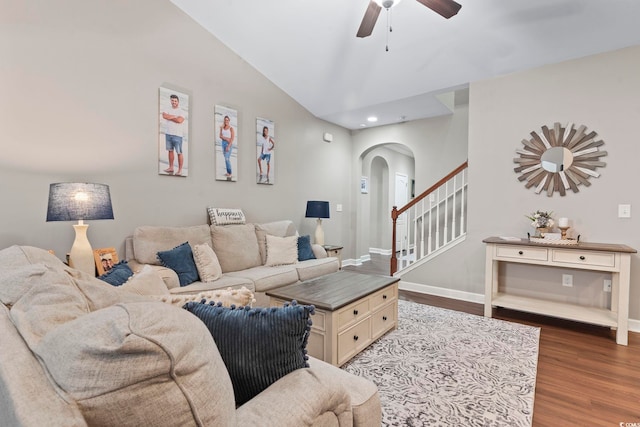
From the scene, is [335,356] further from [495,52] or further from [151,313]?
[495,52]

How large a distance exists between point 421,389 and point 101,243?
292 cm

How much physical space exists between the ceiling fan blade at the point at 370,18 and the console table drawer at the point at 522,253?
2447 millimetres

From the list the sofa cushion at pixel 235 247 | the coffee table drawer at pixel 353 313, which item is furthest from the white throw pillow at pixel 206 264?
the coffee table drawer at pixel 353 313

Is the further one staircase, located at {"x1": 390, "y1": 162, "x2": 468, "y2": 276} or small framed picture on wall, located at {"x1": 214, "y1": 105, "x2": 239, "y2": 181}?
staircase, located at {"x1": 390, "y1": 162, "x2": 468, "y2": 276}

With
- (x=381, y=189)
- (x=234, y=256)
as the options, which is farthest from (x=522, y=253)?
(x=381, y=189)

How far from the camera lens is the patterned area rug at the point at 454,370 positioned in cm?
179

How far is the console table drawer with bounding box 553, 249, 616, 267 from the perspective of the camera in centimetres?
276

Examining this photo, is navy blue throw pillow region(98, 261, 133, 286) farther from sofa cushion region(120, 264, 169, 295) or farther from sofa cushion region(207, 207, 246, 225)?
sofa cushion region(207, 207, 246, 225)

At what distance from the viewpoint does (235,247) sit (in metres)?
3.47

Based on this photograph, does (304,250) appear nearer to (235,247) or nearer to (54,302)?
(235,247)

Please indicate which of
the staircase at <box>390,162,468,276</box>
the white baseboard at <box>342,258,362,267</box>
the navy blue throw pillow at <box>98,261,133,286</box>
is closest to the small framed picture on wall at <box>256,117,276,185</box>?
the staircase at <box>390,162,468,276</box>

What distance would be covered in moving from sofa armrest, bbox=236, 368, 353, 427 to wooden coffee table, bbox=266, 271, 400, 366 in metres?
1.11

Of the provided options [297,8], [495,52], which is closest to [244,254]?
[297,8]

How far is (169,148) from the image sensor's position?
3.36 metres
